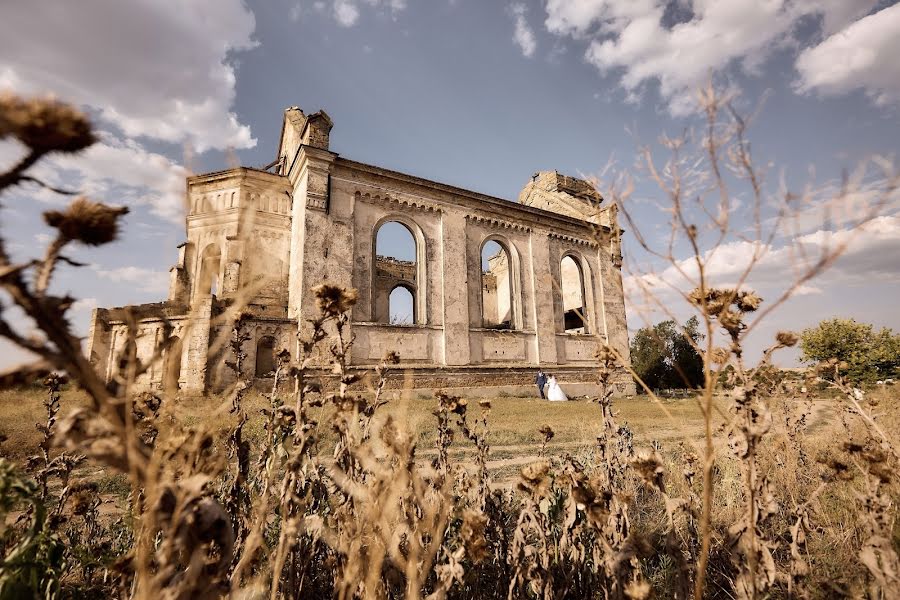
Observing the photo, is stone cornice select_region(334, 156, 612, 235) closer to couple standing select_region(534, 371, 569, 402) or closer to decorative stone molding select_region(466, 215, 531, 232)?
decorative stone molding select_region(466, 215, 531, 232)

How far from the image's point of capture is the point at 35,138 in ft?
2.71

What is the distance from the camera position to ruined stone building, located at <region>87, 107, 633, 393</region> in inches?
533

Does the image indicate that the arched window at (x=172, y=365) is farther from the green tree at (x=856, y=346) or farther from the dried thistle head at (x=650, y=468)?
the green tree at (x=856, y=346)

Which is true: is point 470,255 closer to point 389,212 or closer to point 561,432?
point 389,212

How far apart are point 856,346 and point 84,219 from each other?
36.7 meters

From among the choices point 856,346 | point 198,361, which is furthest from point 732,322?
point 856,346

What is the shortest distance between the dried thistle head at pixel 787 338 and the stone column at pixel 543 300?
14756 millimetres

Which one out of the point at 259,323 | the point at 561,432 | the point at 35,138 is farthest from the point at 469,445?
the point at 259,323

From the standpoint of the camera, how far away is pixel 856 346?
2567 centimetres

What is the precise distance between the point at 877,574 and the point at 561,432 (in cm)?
683

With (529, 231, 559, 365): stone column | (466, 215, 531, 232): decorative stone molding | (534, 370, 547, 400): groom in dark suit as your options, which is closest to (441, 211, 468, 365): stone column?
(466, 215, 531, 232): decorative stone molding

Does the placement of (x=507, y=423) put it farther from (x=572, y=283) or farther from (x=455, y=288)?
(x=572, y=283)

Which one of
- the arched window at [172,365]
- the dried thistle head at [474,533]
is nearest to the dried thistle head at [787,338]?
the dried thistle head at [474,533]

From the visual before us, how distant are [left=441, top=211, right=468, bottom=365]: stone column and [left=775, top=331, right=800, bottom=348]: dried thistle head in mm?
12930
